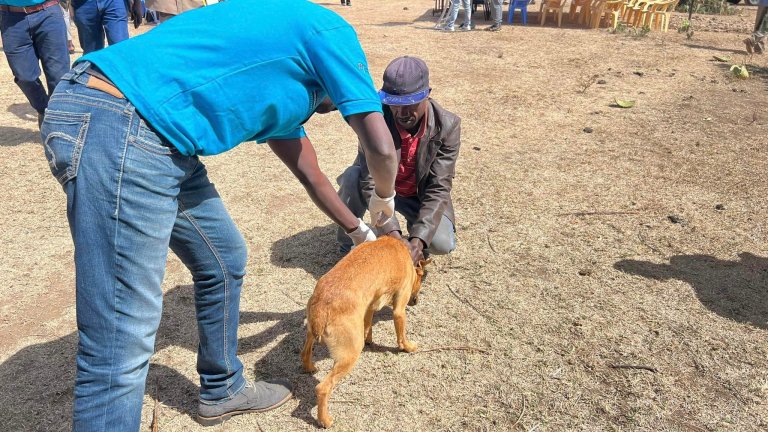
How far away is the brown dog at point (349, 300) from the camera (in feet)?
9.42

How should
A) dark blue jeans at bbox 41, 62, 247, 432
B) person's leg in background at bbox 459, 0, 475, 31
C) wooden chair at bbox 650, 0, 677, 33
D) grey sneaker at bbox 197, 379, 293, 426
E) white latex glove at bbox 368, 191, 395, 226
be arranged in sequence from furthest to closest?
1. person's leg in background at bbox 459, 0, 475, 31
2. wooden chair at bbox 650, 0, 677, 33
3. grey sneaker at bbox 197, 379, 293, 426
4. white latex glove at bbox 368, 191, 395, 226
5. dark blue jeans at bbox 41, 62, 247, 432

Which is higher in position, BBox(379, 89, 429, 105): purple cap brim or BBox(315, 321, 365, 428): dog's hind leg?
BBox(379, 89, 429, 105): purple cap brim

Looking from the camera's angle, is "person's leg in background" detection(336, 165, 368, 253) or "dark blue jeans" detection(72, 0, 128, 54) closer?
"person's leg in background" detection(336, 165, 368, 253)

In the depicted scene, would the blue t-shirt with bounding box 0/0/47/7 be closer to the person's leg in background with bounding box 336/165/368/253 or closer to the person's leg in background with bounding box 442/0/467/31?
the person's leg in background with bounding box 336/165/368/253

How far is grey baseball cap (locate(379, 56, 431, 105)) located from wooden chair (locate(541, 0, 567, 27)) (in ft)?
39.8

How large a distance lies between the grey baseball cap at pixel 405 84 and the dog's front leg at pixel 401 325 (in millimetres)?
1266

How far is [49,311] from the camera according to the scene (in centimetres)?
393

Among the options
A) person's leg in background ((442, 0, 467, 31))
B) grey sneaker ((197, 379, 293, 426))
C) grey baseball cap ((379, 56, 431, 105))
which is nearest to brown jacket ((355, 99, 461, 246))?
grey baseball cap ((379, 56, 431, 105))

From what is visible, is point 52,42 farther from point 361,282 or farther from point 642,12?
point 642,12

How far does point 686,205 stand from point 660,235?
0.70 metres

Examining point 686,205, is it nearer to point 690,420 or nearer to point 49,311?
point 690,420

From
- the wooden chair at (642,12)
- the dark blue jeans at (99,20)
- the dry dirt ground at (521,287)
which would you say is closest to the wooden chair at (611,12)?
the wooden chair at (642,12)

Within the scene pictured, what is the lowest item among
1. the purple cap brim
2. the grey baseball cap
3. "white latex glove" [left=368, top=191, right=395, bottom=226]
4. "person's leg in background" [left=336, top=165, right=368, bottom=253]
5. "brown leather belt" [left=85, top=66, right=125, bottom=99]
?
"person's leg in background" [left=336, top=165, right=368, bottom=253]

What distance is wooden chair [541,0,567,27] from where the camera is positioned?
14.6m
